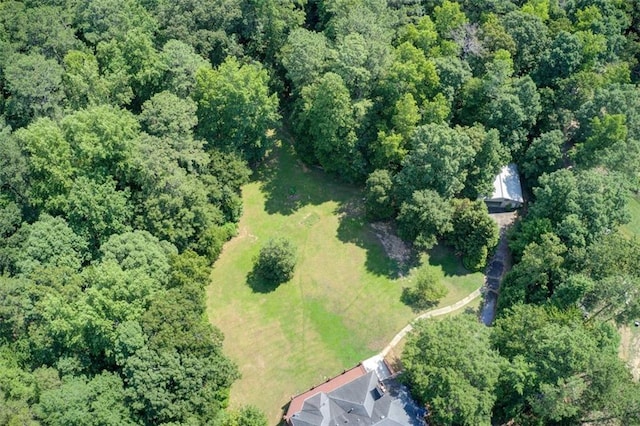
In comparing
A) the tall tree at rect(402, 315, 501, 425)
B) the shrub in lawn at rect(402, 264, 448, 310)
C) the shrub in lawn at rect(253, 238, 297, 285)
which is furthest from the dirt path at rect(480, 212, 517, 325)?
the shrub in lawn at rect(253, 238, 297, 285)

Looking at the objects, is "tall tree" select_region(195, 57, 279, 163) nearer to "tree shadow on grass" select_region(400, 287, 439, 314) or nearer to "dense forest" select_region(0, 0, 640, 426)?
"dense forest" select_region(0, 0, 640, 426)

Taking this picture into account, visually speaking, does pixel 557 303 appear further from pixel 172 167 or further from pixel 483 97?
pixel 172 167

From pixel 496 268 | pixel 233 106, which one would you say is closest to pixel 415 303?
pixel 496 268

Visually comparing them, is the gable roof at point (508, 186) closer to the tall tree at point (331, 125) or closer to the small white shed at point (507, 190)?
the small white shed at point (507, 190)

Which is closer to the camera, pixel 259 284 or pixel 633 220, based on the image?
pixel 259 284

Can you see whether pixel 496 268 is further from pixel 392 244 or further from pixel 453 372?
pixel 453 372

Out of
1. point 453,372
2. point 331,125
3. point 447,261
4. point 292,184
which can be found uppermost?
point 331,125

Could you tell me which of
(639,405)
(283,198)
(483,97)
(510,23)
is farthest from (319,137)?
(639,405)
